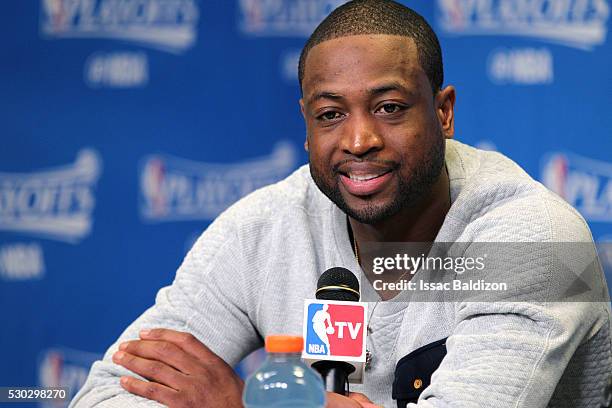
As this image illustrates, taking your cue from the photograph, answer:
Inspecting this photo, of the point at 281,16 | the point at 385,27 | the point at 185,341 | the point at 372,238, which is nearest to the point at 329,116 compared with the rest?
the point at 385,27

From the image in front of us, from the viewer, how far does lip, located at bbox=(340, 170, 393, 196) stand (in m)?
2.28

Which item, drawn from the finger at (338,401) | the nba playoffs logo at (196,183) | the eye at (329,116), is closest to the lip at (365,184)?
the eye at (329,116)

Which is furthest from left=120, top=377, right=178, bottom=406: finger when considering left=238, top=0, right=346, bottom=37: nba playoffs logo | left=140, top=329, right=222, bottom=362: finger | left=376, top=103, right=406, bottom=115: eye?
left=238, top=0, right=346, bottom=37: nba playoffs logo

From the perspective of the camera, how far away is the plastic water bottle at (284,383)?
61.9 inches

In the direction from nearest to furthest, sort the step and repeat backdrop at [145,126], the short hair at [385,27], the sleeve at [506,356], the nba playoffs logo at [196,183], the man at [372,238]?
the sleeve at [506,356]
the man at [372,238]
the short hair at [385,27]
the step and repeat backdrop at [145,126]
the nba playoffs logo at [196,183]

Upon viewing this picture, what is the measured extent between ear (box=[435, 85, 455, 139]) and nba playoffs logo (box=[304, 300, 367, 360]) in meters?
0.79

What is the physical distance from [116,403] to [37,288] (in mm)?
1911

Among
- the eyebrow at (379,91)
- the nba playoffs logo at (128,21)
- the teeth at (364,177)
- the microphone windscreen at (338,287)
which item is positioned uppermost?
the nba playoffs logo at (128,21)

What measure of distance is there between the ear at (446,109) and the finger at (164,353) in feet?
2.76

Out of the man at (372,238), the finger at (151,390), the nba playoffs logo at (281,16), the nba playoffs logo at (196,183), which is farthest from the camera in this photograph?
the nba playoffs logo at (281,16)

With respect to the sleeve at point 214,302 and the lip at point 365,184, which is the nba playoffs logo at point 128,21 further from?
the lip at point 365,184

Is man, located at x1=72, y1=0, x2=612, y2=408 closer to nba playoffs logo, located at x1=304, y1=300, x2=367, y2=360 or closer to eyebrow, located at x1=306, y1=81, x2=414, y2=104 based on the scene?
eyebrow, located at x1=306, y1=81, x2=414, y2=104

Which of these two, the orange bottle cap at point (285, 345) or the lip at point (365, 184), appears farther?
the lip at point (365, 184)

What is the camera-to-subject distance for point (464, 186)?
95.4 inches
